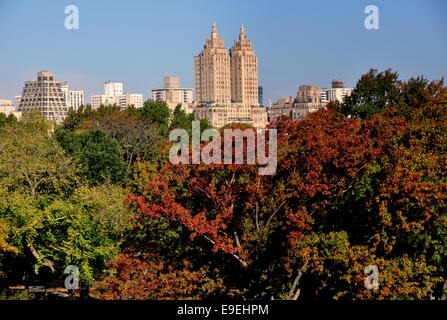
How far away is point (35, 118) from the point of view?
46.8 m

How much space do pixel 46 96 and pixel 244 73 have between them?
51.3 metres

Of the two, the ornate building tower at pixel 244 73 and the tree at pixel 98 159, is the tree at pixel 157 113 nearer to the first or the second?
the tree at pixel 98 159

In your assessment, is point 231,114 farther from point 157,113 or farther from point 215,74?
point 157,113

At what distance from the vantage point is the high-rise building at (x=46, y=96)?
6971 inches

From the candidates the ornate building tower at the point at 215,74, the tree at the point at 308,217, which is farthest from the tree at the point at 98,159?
the ornate building tower at the point at 215,74

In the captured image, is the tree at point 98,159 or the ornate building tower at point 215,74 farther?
the ornate building tower at point 215,74

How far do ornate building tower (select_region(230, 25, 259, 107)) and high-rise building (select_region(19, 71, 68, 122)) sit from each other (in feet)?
147

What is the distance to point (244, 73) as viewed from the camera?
19612cm

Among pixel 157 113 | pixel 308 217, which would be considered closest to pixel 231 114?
pixel 157 113

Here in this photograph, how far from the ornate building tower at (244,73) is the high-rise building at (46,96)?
44.7 metres

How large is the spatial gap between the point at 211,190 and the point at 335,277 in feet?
11.5

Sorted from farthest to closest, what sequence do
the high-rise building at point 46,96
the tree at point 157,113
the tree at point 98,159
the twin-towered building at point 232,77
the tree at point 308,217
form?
the twin-towered building at point 232,77, the high-rise building at point 46,96, the tree at point 157,113, the tree at point 98,159, the tree at point 308,217

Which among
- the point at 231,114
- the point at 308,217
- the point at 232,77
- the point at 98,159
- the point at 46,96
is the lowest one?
the point at 308,217

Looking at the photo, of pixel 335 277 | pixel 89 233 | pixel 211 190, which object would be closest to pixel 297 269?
pixel 335 277
